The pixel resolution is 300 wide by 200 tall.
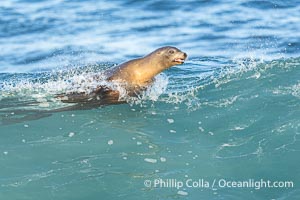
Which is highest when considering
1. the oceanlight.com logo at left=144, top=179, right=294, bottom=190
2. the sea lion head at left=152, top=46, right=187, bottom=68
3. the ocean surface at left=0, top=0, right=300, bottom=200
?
the sea lion head at left=152, top=46, right=187, bottom=68

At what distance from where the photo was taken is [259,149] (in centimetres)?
752

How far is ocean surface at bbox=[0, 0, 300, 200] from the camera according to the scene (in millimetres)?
6809

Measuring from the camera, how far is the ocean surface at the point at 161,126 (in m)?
6.81

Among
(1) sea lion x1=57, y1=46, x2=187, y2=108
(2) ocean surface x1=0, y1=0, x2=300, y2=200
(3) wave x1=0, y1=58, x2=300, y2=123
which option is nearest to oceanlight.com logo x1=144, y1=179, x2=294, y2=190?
(2) ocean surface x1=0, y1=0, x2=300, y2=200

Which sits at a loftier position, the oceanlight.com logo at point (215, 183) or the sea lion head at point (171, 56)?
the sea lion head at point (171, 56)

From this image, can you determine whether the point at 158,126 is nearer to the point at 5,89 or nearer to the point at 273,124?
the point at 273,124

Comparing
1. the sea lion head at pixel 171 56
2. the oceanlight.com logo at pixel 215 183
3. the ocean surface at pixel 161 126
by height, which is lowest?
the oceanlight.com logo at pixel 215 183

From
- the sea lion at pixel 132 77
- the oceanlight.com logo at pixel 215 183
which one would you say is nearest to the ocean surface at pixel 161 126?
the oceanlight.com logo at pixel 215 183

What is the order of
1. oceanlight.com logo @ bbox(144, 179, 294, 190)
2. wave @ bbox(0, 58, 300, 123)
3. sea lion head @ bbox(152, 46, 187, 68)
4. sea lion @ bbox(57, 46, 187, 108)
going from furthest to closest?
sea lion head @ bbox(152, 46, 187, 68)
wave @ bbox(0, 58, 300, 123)
sea lion @ bbox(57, 46, 187, 108)
oceanlight.com logo @ bbox(144, 179, 294, 190)

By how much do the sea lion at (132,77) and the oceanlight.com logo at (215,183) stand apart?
7.67 ft

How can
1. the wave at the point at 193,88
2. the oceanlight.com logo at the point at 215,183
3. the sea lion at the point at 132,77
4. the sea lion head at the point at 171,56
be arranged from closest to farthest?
the oceanlight.com logo at the point at 215,183 < the sea lion at the point at 132,77 < the wave at the point at 193,88 < the sea lion head at the point at 171,56

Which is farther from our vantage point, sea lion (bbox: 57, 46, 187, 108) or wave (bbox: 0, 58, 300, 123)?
wave (bbox: 0, 58, 300, 123)

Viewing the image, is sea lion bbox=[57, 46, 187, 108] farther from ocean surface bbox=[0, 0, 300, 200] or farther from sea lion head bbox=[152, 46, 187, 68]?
ocean surface bbox=[0, 0, 300, 200]

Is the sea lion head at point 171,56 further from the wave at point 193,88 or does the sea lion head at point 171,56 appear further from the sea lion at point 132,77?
the wave at point 193,88
